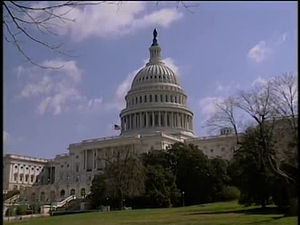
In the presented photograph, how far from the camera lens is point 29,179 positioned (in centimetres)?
12200

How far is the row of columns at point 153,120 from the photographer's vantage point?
11388 centimetres

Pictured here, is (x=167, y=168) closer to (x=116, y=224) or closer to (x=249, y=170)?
(x=249, y=170)

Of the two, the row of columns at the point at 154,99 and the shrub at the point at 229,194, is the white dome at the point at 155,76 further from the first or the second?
the shrub at the point at 229,194

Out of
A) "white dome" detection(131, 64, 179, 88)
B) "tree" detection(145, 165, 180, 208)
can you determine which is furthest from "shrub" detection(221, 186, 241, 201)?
"white dome" detection(131, 64, 179, 88)

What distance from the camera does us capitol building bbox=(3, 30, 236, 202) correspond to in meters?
105

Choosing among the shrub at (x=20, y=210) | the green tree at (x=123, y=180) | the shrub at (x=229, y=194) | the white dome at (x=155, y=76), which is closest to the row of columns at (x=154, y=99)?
the white dome at (x=155, y=76)

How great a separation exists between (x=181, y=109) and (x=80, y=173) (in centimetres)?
2773

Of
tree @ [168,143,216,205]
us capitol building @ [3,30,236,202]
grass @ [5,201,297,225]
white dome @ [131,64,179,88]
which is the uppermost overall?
white dome @ [131,64,179,88]

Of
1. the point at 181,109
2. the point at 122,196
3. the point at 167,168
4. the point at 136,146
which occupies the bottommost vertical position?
the point at 122,196

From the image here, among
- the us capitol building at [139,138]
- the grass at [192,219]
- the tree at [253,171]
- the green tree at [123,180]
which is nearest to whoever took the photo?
the grass at [192,219]

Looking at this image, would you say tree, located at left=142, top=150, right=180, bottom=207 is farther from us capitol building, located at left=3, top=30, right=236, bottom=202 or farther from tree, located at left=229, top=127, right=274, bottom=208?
us capitol building, located at left=3, top=30, right=236, bottom=202

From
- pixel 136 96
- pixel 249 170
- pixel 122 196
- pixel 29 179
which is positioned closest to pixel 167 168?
pixel 122 196

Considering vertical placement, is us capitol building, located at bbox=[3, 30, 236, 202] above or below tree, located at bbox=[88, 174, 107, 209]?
above

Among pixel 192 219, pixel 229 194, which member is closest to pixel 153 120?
pixel 229 194
